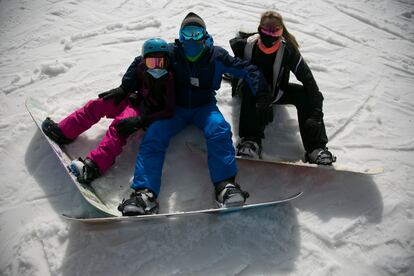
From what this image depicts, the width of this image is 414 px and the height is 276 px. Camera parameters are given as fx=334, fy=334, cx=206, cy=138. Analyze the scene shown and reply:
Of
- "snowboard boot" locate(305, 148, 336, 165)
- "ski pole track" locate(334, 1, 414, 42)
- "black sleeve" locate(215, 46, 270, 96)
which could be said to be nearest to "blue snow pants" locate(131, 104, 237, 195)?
"black sleeve" locate(215, 46, 270, 96)

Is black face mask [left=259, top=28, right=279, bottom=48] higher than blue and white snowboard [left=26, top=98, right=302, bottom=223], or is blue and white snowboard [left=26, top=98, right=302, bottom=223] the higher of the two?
black face mask [left=259, top=28, right=279, bottom=48]

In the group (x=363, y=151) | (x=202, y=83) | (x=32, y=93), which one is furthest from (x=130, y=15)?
(x=363, y=151)

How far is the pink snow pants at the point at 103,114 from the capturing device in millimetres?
3389

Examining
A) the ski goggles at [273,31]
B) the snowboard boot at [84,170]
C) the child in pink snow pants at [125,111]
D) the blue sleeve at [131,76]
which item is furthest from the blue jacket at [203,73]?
the snowboard boot at [84,170]

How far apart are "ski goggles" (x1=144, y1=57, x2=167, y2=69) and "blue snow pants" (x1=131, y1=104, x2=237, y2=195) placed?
560 mm

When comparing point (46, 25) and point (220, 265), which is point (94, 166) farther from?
point (46, 25)

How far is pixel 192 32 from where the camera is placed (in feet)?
10.8

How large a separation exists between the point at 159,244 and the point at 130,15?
483 centimetres

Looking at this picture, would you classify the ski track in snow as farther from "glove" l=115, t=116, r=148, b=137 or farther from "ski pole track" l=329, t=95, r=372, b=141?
"glove" l=115, t=116, r=148, b=137

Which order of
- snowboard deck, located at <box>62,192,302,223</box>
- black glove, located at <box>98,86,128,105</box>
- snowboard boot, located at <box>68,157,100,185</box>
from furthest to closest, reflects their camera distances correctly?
black glove, located at <box>98,86,128,105</box> → snowboard boot, located at <box>68,157,100,185</box> → snowboard deck, located at <box>62,192,302,223</box>

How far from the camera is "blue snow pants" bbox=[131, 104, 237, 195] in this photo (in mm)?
3053

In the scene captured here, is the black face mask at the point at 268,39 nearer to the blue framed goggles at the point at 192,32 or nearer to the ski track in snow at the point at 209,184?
the blue framed goggles at the point at 192,32

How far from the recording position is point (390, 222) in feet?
10.3

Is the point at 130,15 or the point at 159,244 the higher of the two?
the point at 130,15
